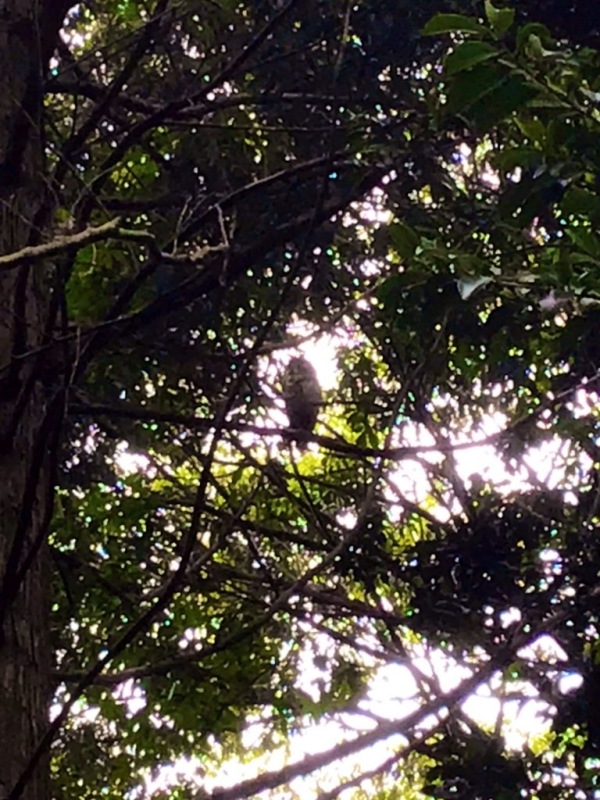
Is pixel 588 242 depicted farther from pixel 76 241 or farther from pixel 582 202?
pixel 76 241

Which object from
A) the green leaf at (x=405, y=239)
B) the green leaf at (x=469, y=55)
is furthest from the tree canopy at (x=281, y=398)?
the green leaf at (x=469, y=55)

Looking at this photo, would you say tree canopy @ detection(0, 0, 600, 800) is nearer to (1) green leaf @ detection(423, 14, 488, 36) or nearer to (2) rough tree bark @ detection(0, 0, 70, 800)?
(2) rough tree bark @ detection(0, 0, 70, 800)

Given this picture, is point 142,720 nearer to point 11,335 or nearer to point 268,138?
point 11,335

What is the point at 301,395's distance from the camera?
11.6ft

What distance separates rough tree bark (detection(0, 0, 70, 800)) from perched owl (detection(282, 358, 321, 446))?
89 cm

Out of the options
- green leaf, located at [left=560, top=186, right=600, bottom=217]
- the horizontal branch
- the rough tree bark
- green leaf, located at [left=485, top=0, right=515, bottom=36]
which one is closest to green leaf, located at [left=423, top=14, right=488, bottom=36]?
green leaf, located at [left=485, top=0, right=515, bottom=36]

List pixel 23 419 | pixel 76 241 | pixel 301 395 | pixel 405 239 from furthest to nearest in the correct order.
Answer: pixel 301 395
pixel 23 419
pixel 405 239
pixel 76 241

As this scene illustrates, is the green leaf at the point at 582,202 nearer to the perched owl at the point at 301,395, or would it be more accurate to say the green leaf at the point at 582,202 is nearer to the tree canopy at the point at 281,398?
the tree canopy at the point at 281,398

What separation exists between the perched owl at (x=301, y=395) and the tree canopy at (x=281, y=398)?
0.15 metres

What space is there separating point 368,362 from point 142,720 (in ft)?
5.03

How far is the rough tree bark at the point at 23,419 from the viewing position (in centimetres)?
199

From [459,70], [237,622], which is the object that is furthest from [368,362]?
[459,70]

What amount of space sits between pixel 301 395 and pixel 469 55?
191 cm

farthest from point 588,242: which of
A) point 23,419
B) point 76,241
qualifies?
point 23,419
